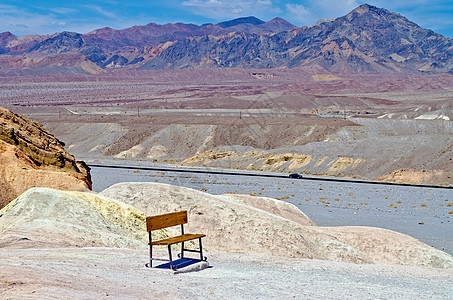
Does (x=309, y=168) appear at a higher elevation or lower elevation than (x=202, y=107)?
lower

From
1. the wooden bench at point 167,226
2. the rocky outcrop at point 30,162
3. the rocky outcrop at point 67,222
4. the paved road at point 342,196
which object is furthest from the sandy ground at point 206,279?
the paved road at point 342,196

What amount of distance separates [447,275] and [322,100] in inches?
5681

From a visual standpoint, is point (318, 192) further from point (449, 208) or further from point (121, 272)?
point (121, 272)

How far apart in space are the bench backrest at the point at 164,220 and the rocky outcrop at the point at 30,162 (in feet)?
27.6

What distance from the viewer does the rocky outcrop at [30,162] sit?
20109 mm

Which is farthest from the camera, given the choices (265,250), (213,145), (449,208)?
(213,145)

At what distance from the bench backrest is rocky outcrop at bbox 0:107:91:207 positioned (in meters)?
8.41

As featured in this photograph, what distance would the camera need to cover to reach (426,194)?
42.8 metres

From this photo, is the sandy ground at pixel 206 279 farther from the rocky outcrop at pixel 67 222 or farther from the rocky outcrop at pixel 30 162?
the rocky outcrop at pixel 30 162

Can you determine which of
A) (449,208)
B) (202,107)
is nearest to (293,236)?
(449,208)

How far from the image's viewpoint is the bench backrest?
12.1 meters

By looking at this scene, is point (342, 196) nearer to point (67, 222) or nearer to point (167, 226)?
point (67, 222)

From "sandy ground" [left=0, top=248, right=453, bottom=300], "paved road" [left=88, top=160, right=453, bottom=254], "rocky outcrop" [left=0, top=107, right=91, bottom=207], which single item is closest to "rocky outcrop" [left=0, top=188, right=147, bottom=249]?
"sandy ground" [left=0, top=248, right=453, bottom=300]

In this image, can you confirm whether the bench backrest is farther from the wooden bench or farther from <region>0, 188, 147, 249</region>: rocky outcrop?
<region>0, 188, 147, 249</region>: rocky outcrop
